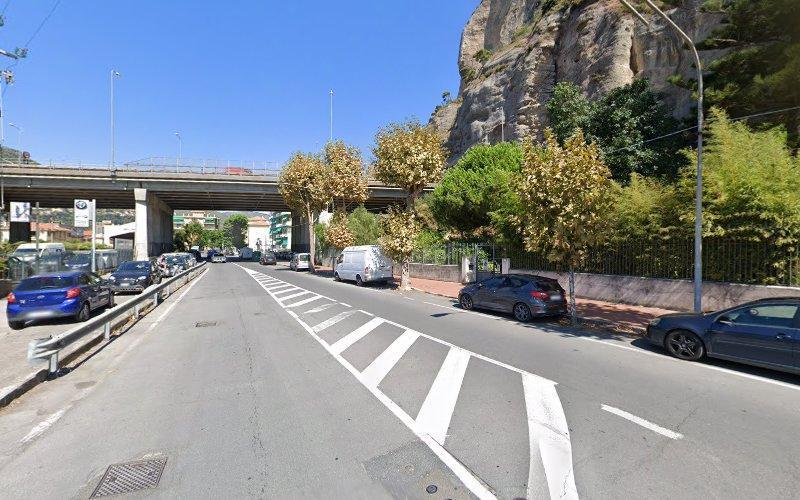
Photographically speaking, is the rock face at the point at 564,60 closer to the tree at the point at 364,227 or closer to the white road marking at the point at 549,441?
the white road marking at the point at 549,441

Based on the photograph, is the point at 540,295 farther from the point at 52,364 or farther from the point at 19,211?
the point at 19,211

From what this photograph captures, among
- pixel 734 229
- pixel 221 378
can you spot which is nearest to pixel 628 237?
pixel 734 229

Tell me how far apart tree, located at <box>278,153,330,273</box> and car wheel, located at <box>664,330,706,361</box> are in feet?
95.2

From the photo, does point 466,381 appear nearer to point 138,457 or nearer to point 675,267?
point 138,457

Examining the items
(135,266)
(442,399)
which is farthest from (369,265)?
(442,399)

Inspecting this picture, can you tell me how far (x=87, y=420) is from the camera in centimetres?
536

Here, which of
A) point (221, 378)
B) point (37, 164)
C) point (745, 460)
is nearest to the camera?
point (745, 460)

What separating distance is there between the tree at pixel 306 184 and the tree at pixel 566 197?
965 inches

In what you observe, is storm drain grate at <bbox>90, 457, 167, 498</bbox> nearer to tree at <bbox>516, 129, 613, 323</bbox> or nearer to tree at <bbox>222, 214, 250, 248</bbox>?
tree at <bbox>516, 129, 613, 323</bbox>

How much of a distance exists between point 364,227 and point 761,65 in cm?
2882

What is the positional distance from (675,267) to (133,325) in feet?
59.5

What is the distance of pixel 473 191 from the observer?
30.5m

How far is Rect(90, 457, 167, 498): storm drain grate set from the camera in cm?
376

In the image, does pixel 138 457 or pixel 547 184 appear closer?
pixel 138 457
